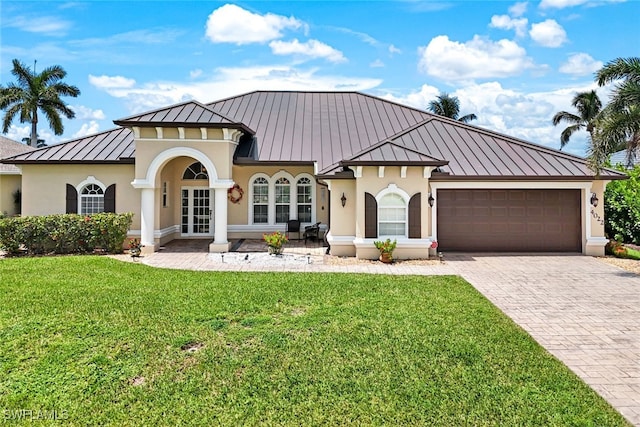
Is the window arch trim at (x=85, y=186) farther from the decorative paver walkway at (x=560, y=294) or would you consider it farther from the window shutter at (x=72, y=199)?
the decorative paver walkway at (x=560, y=294)

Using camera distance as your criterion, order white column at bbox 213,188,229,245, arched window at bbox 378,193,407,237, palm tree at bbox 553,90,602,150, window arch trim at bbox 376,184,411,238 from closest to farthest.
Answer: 1. window arch trim at bbox 376,184,411,238
2. arched window at bbox 378,193,407,237
3. white column at bbox 213,188,229,245
4. palm tree at bbox 553,90,602,150

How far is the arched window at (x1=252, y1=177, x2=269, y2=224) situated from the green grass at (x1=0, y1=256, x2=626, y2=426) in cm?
887

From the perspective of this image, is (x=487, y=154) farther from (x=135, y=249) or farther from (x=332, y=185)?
(x=135, y=249)

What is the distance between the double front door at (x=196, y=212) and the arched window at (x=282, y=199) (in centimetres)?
301

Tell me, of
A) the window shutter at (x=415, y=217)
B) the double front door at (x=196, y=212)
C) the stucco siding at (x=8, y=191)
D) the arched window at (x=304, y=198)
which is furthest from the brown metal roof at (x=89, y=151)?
the window shutter at (x=415, y=217)

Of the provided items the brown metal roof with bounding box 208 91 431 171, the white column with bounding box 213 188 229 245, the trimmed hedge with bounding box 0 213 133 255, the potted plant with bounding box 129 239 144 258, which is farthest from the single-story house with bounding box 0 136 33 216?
the white column with bounding box 213 188 229 245

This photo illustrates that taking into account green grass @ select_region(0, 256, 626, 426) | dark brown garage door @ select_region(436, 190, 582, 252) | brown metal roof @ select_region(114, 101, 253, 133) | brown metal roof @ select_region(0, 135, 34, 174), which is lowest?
green grass @ select_region(0, 256, 626, 426)

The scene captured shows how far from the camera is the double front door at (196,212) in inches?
699

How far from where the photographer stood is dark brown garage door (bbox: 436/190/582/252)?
14555 mm

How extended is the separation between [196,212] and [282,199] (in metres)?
3.99

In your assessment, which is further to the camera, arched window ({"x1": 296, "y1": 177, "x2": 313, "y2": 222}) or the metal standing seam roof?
arched window ({"x1": 296, "y1": 177, "x2": 313, "y2": 222})

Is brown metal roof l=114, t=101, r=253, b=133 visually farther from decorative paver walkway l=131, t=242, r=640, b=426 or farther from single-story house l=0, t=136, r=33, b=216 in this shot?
single-story house l=0, t=136, r=33, b=216

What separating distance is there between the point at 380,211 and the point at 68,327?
31.1 ft

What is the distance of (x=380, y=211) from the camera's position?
13.4 m
